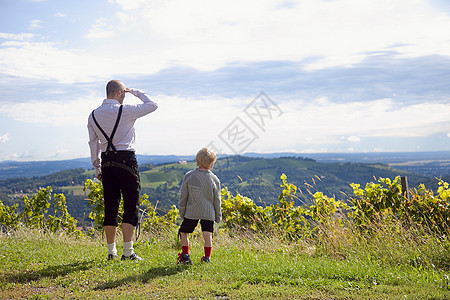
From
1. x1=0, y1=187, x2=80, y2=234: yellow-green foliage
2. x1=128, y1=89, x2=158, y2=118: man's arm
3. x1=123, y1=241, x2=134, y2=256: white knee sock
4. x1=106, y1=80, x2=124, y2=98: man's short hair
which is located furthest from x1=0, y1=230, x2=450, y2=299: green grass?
x1=0, y1=187, x2=80, y2=234: yellow-green foliage

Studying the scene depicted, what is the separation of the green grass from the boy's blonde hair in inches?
57.6

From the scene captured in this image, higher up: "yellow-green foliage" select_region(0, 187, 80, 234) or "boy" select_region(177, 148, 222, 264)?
"boy" select_region(177, 148, 222, 264)

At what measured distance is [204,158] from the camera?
18.2 ft

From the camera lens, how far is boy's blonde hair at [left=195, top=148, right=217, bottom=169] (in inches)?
218

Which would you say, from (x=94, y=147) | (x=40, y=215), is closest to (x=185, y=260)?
(x=94, y=147)

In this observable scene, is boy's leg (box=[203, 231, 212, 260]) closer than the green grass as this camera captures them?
No

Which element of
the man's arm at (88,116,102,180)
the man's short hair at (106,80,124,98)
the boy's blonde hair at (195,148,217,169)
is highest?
the man's short hair at (106,80,124,98)

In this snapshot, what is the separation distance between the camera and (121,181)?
18.7ft

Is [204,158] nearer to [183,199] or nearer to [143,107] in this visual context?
[183,199]

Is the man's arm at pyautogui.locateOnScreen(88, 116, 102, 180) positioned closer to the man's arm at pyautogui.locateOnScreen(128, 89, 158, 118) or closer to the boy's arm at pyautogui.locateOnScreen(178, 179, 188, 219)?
the man's arm at pyautogui.locateOnScreen(128, 89, 158, 118)

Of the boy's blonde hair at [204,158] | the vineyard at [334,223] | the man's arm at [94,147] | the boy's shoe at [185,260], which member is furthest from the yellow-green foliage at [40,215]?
the boy's blonde hair at [204,158]

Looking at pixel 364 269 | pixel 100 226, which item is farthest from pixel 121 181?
pixel 100 226

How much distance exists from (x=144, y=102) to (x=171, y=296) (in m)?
2.92

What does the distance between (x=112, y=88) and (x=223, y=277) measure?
10.6 feet
